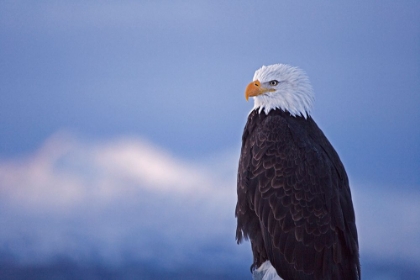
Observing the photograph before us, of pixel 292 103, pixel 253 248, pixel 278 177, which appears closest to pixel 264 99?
pixel 292 103

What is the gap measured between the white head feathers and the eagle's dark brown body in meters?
0.20

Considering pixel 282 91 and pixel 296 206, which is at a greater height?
pixel 282 91

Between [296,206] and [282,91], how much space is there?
32.7 inches

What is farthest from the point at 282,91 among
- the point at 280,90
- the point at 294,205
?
the point at 294,205

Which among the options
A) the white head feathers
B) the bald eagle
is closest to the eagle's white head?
the white head feathers

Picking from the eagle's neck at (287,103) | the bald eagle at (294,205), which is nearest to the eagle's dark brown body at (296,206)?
the bald eagle at (294,205)

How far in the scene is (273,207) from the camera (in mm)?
4172

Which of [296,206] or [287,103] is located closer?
[296,206]

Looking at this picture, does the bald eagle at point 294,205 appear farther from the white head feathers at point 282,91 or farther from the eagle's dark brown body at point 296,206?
the white head feathers at point 282,91

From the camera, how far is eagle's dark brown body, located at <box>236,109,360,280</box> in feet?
13.5

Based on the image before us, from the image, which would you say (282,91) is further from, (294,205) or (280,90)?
(294,205)

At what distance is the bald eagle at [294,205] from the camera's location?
4.12 metres

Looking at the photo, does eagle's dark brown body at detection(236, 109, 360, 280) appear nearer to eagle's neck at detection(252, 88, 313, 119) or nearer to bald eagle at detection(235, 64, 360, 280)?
bald eagle at detection(235, 64, 360, 280)

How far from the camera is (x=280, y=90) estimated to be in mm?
4531
